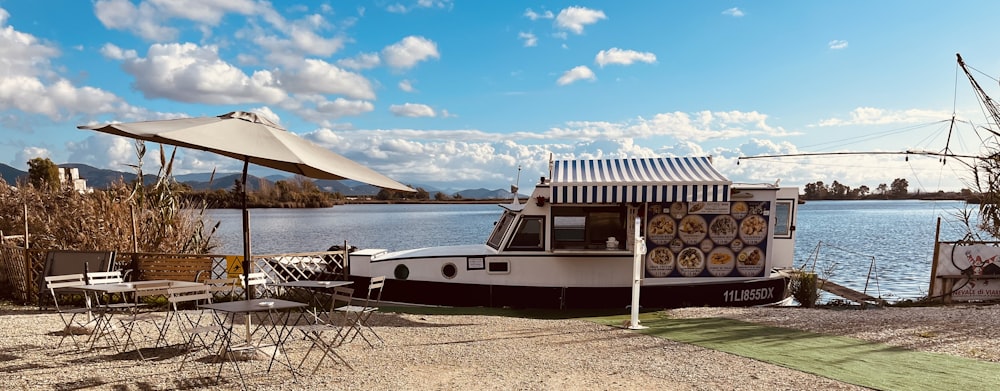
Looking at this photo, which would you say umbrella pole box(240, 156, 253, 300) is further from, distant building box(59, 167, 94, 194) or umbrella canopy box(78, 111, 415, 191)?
distant building box(59, 167, 94, 194)

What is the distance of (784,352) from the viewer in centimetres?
647

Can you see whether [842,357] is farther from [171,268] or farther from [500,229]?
[171,268]

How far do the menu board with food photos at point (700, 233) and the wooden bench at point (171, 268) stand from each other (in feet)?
25.5

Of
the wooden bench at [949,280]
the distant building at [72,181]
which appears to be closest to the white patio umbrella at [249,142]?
the distant building at [72,181]

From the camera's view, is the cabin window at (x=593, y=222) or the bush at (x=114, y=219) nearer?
the cabin window at (x=593, y=222)

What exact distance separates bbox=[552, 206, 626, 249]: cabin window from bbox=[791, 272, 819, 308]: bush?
437cm

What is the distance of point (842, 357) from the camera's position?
6.23 meters

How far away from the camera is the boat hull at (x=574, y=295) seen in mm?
10062

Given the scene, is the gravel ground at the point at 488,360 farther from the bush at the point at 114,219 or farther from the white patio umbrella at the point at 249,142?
the bush at the point at 114,219

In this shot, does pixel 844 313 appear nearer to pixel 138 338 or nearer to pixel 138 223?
pixel 138 338

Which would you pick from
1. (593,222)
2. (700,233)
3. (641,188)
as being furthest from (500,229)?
(700,233)

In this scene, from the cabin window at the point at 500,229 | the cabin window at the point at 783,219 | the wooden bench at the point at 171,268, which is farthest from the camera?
the cabin window at the point at 783,219

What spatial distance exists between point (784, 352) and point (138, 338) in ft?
24.5

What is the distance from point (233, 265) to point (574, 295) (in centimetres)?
599
